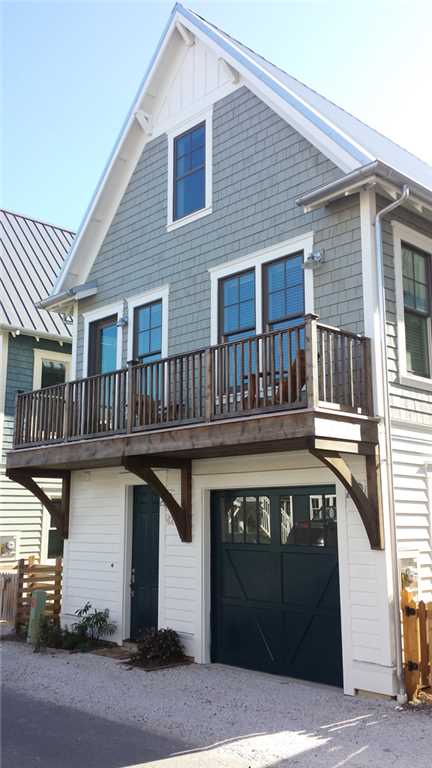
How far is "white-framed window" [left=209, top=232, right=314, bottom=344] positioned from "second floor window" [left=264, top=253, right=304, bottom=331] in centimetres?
2

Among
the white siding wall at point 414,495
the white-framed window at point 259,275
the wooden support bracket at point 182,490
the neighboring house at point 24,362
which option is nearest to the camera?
the white siding wall at point 414,495

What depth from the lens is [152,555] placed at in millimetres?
11680

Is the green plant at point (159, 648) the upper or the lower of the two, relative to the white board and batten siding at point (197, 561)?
lower

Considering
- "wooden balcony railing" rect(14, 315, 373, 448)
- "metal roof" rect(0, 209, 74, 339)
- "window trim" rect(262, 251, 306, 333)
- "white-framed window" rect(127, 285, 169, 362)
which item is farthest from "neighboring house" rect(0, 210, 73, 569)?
"window trim" rect(262, 251, 306, 333)

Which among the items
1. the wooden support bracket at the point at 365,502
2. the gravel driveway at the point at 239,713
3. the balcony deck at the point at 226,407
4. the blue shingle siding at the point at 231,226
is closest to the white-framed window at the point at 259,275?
the blue shingle siding at the point at 231,226

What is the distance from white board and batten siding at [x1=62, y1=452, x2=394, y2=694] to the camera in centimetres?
829

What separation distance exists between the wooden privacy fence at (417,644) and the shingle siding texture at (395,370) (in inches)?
94.6

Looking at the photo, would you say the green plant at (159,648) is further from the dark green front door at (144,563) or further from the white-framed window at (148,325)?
the white-framed window at (148,325)

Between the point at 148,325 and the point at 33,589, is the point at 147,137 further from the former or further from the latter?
the point at 33,589

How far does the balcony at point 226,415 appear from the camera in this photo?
7984mm

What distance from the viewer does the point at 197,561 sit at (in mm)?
10602

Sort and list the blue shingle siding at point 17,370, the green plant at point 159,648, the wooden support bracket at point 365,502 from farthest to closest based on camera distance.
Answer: the blue shingle siding at point 17,370, the green plant at point 159,648, the wooden support bracket at point 365,502

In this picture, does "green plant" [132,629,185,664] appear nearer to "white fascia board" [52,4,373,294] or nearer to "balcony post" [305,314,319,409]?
"balcony post" [305,314,319,409]

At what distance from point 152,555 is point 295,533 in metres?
3.10
